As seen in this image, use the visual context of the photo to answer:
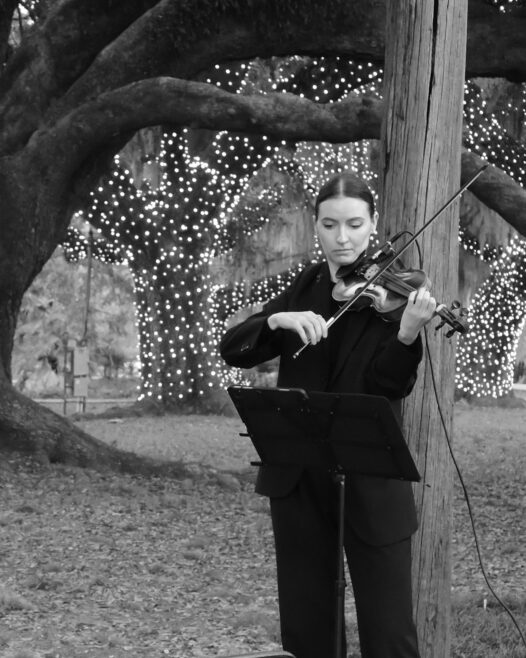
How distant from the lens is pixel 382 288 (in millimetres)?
3303

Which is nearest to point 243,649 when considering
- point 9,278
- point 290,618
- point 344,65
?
point 290,618

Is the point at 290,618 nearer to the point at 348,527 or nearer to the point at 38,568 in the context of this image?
the point at 348,527

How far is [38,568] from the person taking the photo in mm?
7016

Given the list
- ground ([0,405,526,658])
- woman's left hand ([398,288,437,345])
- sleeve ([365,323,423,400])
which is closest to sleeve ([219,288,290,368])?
sleeve ([365,323,423,400])

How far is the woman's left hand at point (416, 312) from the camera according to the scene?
10.1ft

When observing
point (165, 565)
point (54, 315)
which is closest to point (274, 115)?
point (165, 565)

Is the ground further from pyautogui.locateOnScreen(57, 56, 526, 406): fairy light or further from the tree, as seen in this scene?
pyautogui.locateOnScreen(57, 56, 526, 406): fairy light

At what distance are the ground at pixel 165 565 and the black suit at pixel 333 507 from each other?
80.7 inches

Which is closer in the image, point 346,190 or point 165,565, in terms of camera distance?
point 346,190

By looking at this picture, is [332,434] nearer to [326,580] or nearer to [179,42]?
[326,580]

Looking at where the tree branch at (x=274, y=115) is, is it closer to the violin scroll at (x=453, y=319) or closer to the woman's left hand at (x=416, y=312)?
the violin scroll at (x=453, y=319)

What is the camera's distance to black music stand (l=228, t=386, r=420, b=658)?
300 centimetres

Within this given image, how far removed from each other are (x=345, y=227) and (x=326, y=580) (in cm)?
108

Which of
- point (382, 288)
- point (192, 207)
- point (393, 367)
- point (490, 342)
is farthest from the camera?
point (490, 342)
